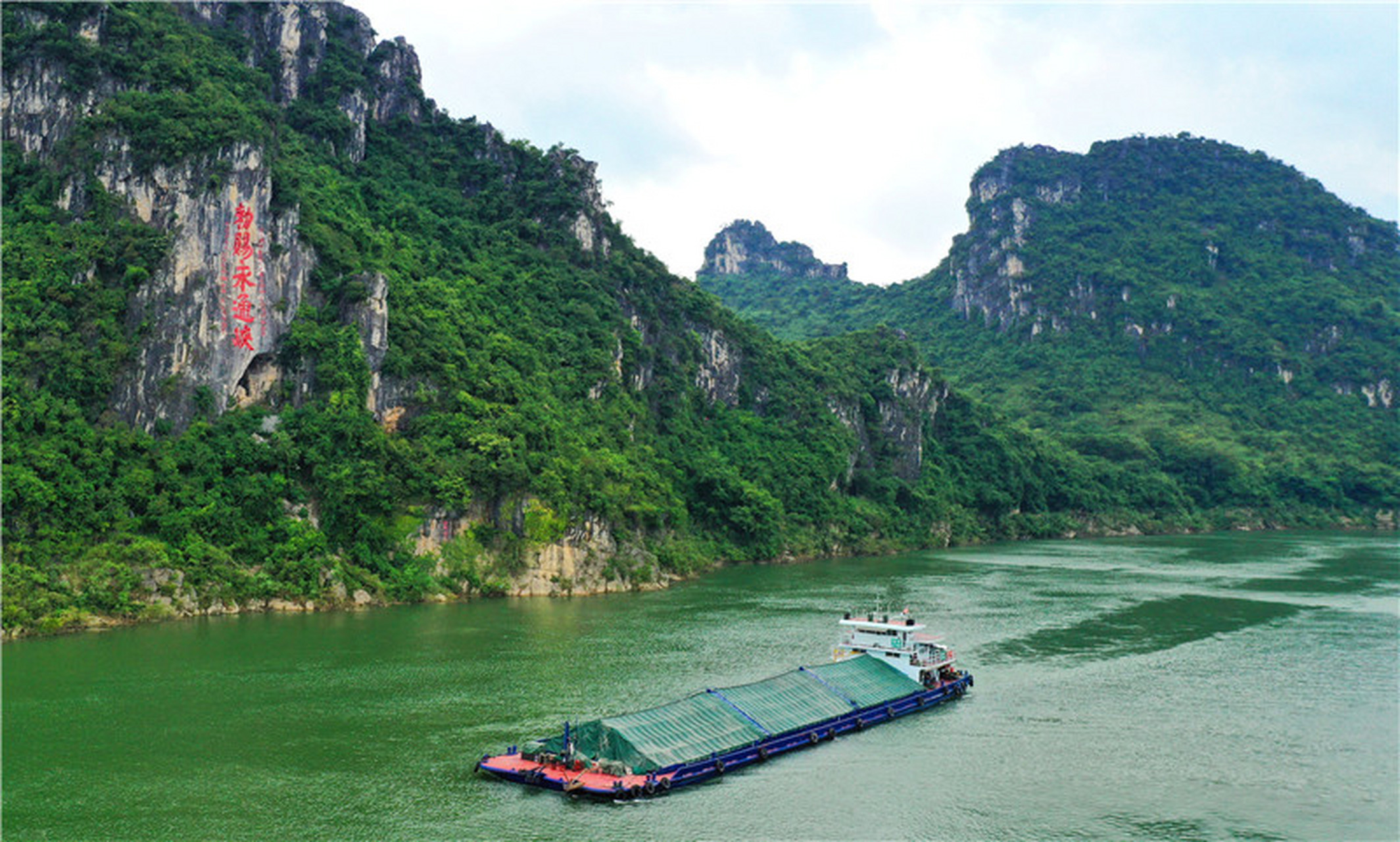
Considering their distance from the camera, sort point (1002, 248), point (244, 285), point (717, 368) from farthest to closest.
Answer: point (1002, 248) < point (717, 368) < point (244, 285)

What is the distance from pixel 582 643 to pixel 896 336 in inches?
2736

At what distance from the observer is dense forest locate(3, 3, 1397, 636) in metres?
41.5

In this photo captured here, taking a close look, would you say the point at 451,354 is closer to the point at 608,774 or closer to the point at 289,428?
the point at 289,428

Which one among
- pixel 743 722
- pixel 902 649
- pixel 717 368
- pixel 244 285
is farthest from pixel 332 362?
pixel 717 368

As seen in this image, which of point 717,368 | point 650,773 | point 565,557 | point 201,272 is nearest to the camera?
point 650,773

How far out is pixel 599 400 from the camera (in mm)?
64750

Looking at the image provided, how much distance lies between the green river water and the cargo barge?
16.3 inches

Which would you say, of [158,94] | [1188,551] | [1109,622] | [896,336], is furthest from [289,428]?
[896,336]

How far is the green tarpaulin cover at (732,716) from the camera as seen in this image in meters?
22.4

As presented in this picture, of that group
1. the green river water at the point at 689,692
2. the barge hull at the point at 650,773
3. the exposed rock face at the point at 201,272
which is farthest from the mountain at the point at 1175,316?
the barge hull at the point at 650,773

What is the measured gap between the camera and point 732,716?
24.8 m

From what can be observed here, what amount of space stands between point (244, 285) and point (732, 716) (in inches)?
1297

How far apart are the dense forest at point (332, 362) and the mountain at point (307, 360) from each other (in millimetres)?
144

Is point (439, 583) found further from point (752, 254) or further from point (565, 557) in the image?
point (752, 254)
